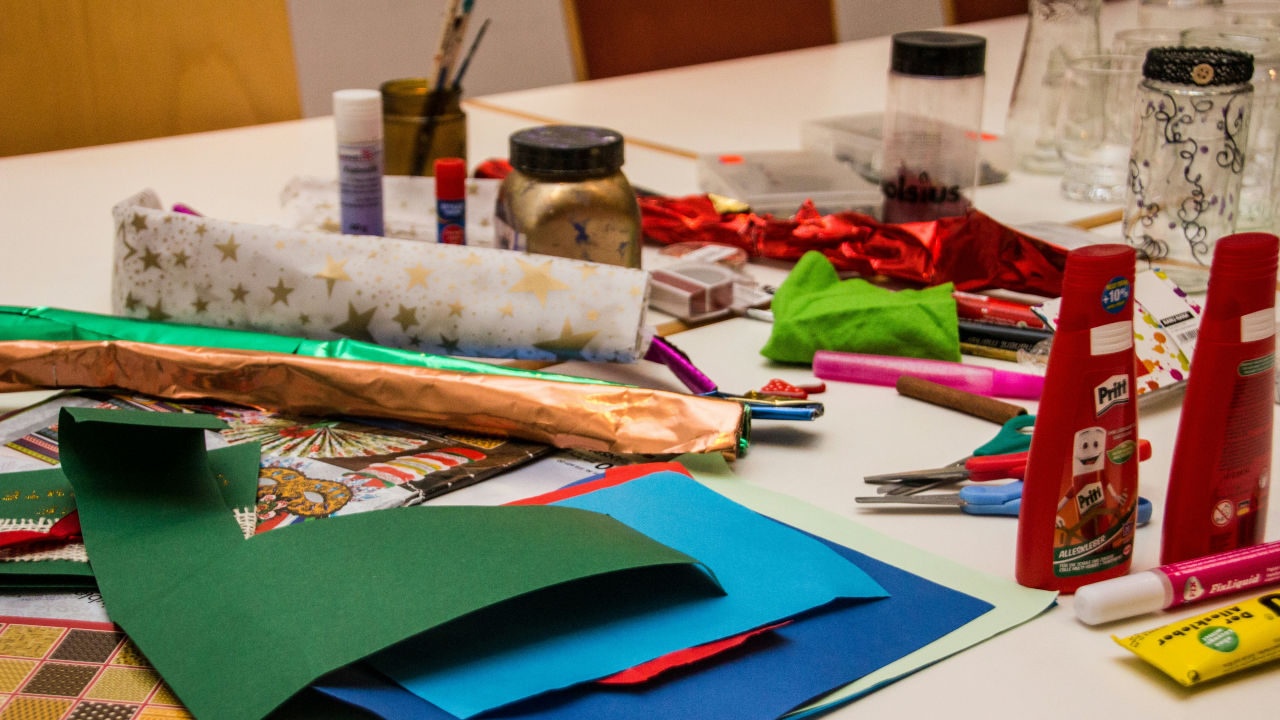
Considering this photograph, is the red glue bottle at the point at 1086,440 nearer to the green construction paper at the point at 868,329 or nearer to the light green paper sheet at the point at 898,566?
the light green paper sheet at the point at 898,566

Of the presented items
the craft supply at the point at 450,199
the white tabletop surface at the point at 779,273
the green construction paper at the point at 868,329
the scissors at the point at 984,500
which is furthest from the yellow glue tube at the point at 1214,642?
the craft supply at the point at 450,199

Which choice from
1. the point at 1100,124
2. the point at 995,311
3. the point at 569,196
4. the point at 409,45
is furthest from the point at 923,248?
the point at 409,45

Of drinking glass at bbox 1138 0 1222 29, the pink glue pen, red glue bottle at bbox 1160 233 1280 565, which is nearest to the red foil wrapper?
the pink glue pen

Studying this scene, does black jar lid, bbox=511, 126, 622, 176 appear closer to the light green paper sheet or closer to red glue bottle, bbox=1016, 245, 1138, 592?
the light green paper sheet

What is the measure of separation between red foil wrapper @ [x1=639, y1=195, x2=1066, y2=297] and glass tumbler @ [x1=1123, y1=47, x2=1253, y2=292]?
0.35ft

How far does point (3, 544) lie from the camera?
556 millimetres

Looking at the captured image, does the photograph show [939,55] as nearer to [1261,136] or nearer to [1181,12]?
[1261,136]

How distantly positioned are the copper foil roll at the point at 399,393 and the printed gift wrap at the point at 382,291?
8 cm

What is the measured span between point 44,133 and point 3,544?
112 cm

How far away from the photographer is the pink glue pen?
31.0 inches

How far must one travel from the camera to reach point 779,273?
3.39ft

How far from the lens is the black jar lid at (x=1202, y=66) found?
0.89m

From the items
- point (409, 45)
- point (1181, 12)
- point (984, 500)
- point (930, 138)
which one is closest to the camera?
point (984, 500)

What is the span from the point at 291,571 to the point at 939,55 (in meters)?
0.75
